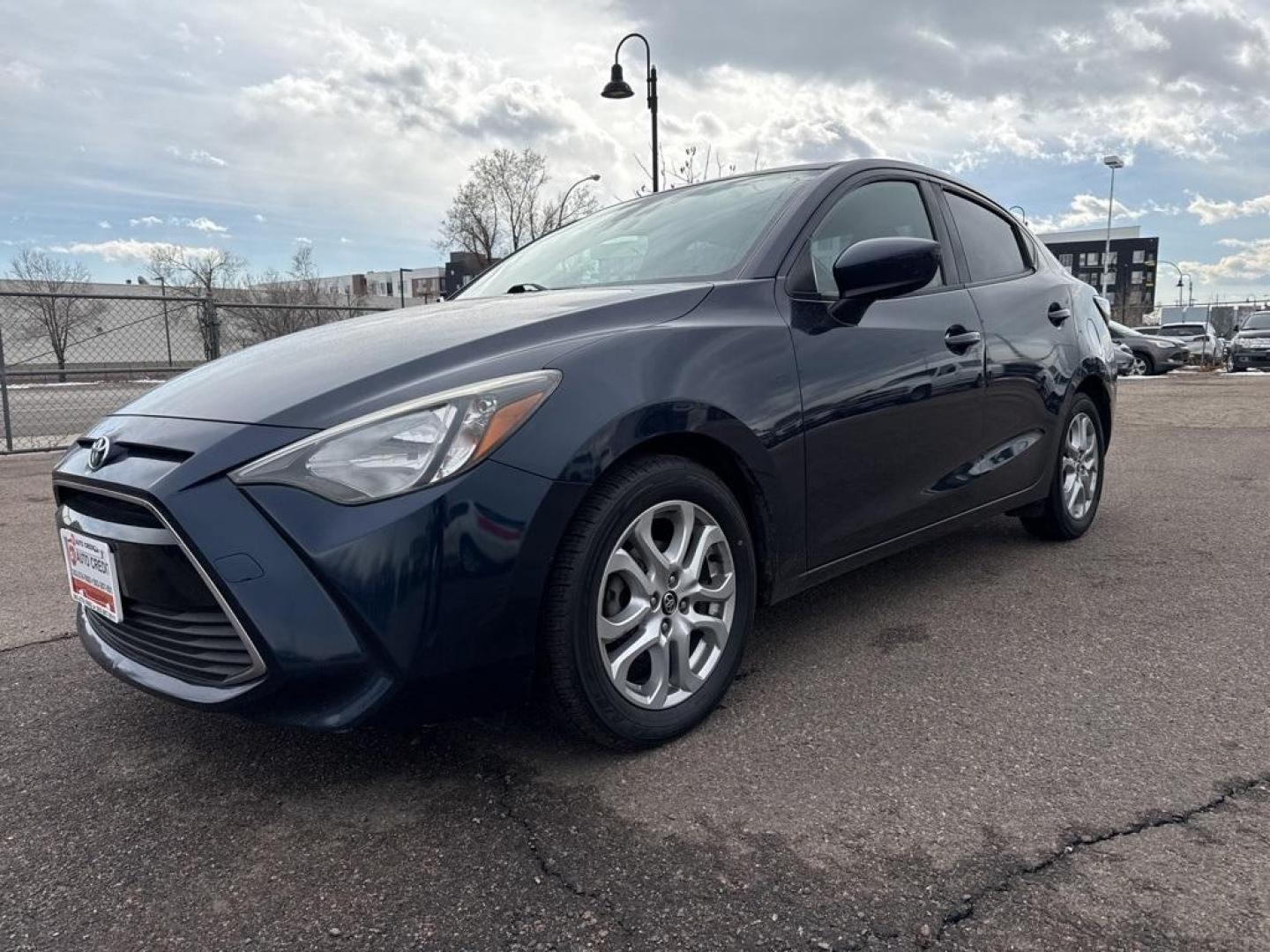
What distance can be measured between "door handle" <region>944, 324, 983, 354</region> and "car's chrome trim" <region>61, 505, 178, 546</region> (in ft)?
8.20

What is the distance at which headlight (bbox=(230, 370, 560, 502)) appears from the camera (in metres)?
1.86

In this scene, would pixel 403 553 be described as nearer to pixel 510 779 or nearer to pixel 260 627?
pixel 260 627

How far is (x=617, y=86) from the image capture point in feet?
46.6

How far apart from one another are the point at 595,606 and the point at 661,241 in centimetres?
151

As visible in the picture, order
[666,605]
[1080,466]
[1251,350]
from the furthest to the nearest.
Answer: [1251,350], [1080,466], [666,605]

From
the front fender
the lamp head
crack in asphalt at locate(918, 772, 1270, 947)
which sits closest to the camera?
crack in asphalt at locate(918, 772, 1270, 947)

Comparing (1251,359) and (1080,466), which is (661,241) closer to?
(1080,466)

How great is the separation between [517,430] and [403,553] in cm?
36

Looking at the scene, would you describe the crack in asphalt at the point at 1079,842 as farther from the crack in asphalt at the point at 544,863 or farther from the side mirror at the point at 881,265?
the side mirror at the point at 881,265

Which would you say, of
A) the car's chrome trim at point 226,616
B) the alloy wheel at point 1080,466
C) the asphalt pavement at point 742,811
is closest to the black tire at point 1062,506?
the alloy wheel at point 1080,466

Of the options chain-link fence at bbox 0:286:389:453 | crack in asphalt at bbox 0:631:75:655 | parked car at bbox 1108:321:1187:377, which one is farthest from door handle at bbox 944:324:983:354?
parked car at bbox 1108:321:1187:377

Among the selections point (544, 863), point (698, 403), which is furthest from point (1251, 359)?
point (544, 863)

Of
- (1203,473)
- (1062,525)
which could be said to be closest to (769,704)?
(1062,525)

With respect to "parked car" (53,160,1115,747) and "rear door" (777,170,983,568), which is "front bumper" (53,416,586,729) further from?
"rear door" (777,170,983,568)
